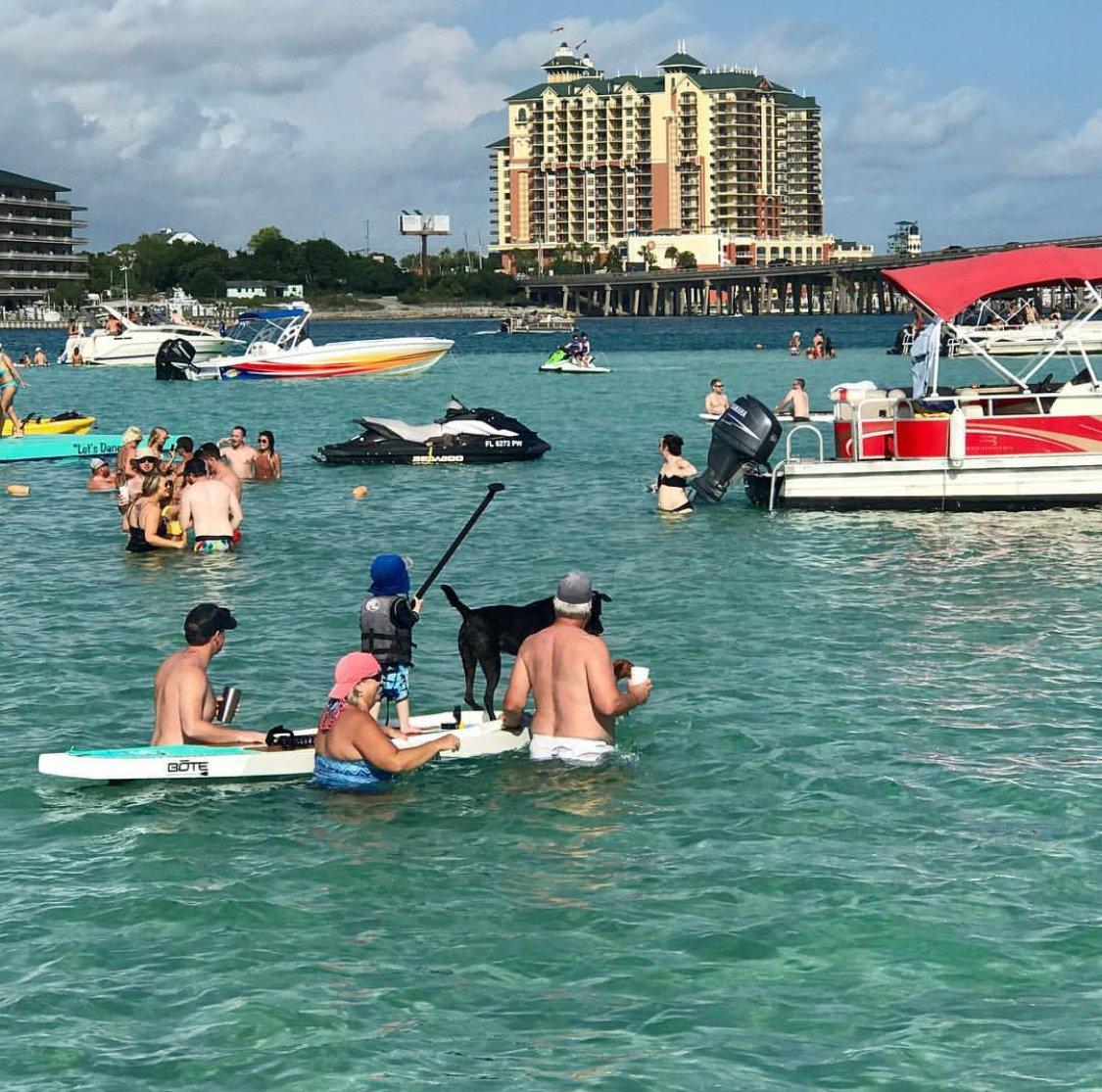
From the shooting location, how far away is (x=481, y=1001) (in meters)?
8.94

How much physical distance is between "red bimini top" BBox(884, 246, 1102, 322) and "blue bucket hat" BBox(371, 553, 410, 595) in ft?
46.8

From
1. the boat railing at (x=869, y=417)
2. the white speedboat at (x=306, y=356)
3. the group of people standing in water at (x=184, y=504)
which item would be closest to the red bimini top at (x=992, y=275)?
the boat railing at (x=869, y=417)

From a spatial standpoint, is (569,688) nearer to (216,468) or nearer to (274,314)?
(216,468)

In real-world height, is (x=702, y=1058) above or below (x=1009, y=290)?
below

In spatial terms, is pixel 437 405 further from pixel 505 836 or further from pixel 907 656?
pixel 505 836

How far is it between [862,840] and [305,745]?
392 cm

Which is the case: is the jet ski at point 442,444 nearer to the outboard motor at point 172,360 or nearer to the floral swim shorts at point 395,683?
the floral swim shorts at point 395,683

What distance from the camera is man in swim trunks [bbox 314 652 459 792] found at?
11.4m

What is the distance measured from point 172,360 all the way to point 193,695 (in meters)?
61.2

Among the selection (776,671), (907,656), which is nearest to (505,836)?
(776,671)

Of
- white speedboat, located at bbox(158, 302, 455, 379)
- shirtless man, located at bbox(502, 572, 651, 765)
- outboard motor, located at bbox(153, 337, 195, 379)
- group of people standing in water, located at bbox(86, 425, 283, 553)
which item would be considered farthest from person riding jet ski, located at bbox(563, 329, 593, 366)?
shirtless man, located at bbox(502, 572, 651, 765)

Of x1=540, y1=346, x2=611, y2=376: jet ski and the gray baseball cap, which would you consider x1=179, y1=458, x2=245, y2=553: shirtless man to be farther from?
x1=540, y1=346, x2=611, y2=376: jet ski

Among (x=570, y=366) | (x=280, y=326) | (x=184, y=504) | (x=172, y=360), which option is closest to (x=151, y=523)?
(x=184, y=504)

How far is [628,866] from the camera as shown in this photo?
35.3 ft
